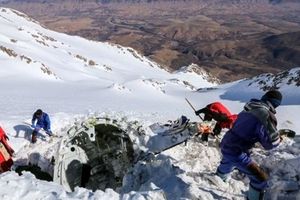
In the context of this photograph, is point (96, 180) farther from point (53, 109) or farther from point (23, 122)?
point (53, 109)

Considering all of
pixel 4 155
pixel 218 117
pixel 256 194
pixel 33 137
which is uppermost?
pixel 256 194

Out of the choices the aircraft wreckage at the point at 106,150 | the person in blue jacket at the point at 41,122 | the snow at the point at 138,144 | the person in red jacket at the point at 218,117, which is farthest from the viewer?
the person in blue jacket at the point at 41,122

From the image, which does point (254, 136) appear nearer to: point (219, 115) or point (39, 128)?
point (219, 115)

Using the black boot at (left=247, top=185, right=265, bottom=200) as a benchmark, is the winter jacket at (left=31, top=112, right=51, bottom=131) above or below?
below

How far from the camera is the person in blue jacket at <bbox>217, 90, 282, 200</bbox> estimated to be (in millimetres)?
6668

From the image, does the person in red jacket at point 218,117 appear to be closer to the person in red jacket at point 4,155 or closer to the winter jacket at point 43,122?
the winter jacket at point 43,122

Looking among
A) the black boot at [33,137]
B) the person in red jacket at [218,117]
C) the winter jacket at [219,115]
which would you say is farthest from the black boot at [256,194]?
the black boot at [33,137]

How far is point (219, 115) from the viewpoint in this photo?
37.5 ft

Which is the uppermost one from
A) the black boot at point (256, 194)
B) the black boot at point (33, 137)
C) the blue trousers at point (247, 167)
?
the blue trousers at point (247, 167)

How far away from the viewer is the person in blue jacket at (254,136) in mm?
6668

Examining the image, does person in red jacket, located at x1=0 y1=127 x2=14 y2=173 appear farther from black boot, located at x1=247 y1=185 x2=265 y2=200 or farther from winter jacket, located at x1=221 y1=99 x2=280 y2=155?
black boot, located at x1=247 y1=185 x2=265 y2=200

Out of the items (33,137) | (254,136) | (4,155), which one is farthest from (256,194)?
(33,137)

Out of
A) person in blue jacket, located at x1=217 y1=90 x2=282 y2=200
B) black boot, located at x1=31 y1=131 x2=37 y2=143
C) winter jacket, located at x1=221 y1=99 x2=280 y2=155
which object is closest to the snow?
black boot, located at x1=31 y1=131 x2=37 y2=143

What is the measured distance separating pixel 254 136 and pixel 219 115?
179 inches
